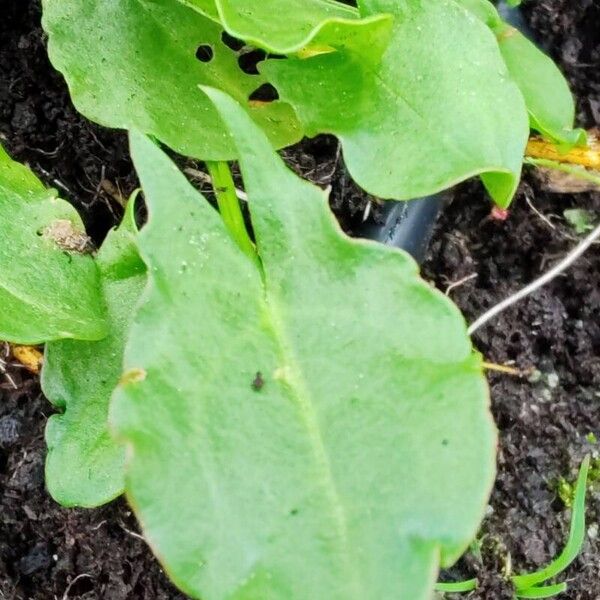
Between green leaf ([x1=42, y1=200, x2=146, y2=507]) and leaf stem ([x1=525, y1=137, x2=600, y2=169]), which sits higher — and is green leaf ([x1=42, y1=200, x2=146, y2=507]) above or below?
below

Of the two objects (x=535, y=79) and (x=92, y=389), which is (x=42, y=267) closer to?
(x=92, y=389)

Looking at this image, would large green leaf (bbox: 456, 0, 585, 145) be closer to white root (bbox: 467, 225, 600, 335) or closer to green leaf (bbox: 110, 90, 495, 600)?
white root (bbox: 467, 225, 600, 335)

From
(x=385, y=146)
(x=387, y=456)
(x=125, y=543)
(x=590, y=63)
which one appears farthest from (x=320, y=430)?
(x=590, y=63)

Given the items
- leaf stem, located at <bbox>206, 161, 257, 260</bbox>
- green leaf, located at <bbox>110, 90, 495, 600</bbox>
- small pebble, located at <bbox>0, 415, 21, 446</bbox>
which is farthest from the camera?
small pebble, located at <bbox>0, 415, 21, 446</bbox>

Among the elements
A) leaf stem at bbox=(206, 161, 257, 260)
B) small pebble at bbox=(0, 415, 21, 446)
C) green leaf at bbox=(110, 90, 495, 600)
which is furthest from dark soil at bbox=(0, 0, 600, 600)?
green leaf at bbox=(110, 90, 495, 600)

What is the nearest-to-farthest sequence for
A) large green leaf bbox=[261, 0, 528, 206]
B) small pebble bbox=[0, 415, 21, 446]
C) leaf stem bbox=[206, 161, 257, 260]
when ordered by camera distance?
large green leaf bbox=[261, 0, 528, 206], leaf stem bbox=[206, 161, 257, 260], small pebble bbox=[0, 415, 21, 446]

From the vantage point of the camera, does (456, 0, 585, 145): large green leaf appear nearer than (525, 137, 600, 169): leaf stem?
Yes
